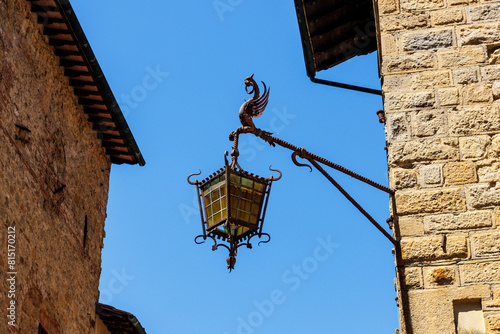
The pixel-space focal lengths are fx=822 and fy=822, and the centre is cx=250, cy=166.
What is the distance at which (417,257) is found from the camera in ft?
18.5

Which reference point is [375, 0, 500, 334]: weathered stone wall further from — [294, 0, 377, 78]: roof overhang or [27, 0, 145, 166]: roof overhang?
[27, 0, 145, 166]: roof overhang

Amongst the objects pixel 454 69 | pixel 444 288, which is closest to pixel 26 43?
pixel 454 69

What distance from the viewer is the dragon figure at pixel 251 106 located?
19.8ft

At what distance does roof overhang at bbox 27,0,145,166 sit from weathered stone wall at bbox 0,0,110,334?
4.9 inches

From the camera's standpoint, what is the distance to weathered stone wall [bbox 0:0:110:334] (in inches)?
389

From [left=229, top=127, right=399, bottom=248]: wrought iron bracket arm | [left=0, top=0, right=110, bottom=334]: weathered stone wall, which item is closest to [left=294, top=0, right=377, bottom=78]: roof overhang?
[left=229, top=127, right=399, bottom=248]: wrought iron bracket arm

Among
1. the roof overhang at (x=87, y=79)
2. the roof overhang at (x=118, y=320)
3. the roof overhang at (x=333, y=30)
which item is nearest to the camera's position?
the roof overhang at (x=333, y=30)

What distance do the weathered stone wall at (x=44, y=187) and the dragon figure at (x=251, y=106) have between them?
4.49 meters

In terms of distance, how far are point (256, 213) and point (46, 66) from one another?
20.2 ft

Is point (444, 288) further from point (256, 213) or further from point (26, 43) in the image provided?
point (26, 43)

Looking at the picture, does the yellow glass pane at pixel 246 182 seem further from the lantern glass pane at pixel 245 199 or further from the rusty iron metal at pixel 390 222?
the rusty iron metal at pixel 390 222

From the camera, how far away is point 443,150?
19.4 ft

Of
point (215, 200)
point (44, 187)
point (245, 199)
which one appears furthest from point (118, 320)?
point (245, 199)

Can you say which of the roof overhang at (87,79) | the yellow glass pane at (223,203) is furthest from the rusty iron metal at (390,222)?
the roof overhang at (87,79)
